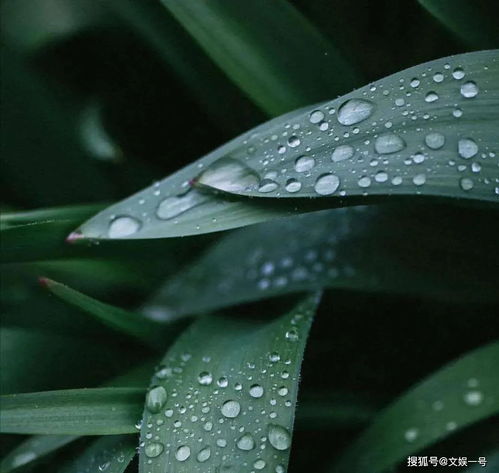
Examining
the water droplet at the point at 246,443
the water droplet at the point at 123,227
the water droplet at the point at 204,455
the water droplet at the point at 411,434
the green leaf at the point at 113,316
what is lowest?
the water droplet at the point at 204,455

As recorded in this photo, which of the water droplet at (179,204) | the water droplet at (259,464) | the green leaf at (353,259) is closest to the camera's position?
the water droplet at (259,464)

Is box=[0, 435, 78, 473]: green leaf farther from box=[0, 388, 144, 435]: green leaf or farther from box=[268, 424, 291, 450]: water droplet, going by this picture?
Result: box=[268, 424, 291, 450]: water droplet

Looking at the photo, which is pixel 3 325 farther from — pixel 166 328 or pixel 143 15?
pixel 143 15

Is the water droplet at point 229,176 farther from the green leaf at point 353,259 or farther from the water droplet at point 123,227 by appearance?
the green leaf at point 353,259

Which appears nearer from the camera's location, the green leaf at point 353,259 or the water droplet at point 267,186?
the water droplet at point 267,186

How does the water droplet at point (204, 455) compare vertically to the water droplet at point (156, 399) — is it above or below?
below

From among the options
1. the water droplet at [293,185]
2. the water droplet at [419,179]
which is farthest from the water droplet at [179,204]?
the water droplet at [419,179]
